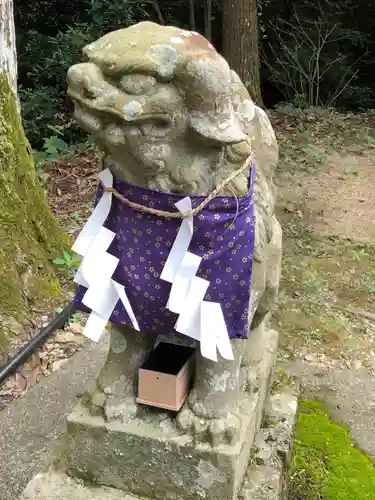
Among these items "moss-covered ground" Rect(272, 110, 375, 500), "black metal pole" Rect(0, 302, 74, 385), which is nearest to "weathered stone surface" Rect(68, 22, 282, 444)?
"moss-covered ground" Rect(272, 110, 375, 500)

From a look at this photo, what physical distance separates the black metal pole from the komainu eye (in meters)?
1.48

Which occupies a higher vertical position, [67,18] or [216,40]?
[67,18]

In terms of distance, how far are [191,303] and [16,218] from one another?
1.71 metres

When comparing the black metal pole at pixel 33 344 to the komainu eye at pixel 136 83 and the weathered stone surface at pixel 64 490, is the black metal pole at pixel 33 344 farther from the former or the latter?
the komainu eye at pixel 136 83

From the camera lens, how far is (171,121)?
113 cm

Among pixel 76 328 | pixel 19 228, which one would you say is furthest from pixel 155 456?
pixel 19 228

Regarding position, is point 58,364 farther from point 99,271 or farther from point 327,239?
point 327,239

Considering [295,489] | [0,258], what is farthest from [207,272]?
[0,258]

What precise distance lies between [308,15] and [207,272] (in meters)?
7.40

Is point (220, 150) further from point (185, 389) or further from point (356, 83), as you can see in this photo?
point (356, 83)

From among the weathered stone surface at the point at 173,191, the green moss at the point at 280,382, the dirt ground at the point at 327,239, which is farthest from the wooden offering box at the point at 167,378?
the dirt ground at the point at 327,239

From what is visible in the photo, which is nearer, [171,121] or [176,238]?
[171,121]

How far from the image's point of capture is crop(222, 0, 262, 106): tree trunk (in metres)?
5.62

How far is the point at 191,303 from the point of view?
4.22ft
